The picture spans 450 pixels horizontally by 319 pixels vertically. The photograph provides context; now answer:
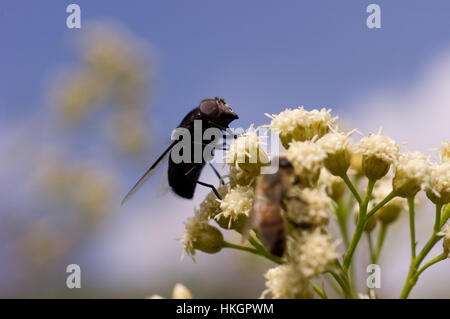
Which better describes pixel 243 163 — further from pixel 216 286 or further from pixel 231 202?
pixel 216 286

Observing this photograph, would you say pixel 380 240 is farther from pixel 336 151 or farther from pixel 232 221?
pixel 232 221

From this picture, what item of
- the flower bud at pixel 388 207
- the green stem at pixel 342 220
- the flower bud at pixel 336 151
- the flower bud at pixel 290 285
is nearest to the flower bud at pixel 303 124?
the flower bud at pixel 336 151

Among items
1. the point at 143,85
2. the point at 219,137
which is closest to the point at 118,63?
the point at 143,85

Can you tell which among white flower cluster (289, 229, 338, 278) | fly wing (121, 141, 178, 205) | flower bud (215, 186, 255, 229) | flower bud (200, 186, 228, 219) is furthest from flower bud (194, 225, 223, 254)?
white flower cluster (289, 229, 338, 278)

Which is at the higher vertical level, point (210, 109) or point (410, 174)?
point (210, 109)

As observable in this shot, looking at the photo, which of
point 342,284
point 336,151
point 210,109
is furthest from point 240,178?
point 342,284

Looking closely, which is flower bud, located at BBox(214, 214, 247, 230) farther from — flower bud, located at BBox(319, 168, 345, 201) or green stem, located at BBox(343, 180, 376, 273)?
flower bud, located at BBox(319, 168, 345, 201)
